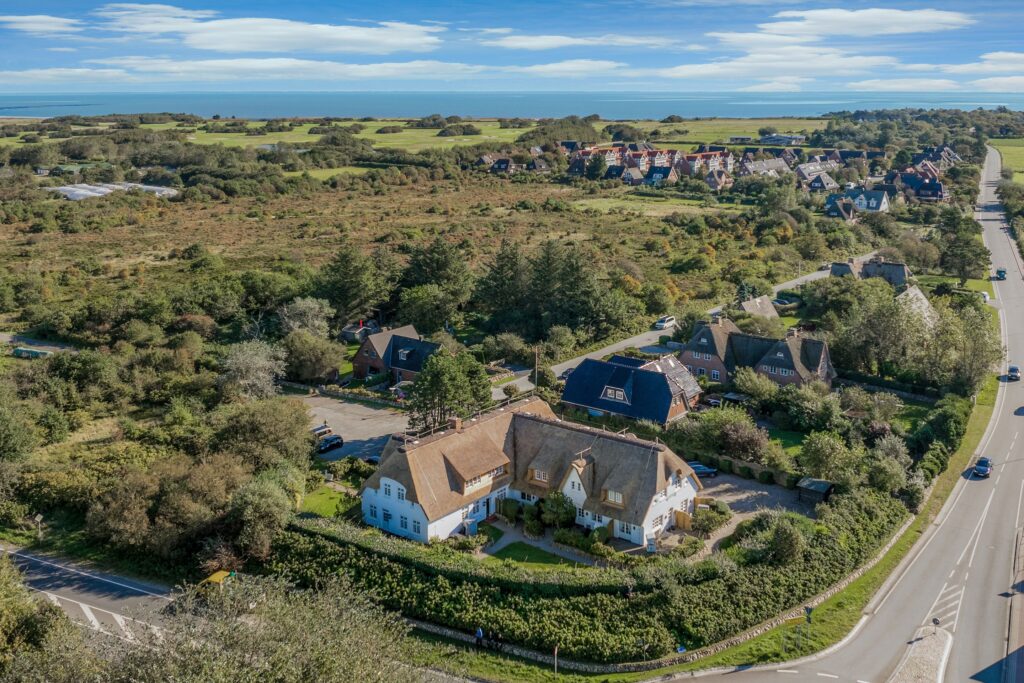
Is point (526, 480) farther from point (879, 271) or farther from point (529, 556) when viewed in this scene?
point (879, 271)

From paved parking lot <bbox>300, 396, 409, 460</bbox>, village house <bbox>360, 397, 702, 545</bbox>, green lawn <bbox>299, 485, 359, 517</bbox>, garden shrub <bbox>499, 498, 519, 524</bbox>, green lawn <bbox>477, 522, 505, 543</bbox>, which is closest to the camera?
village house <bbox>360, 397, 702, 545</bbox>

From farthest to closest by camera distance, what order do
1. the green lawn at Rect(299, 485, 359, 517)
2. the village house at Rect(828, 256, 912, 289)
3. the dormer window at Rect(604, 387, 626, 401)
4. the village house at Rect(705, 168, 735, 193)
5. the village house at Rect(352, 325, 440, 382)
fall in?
1. the village house at Rect(705, 168, 735, 193)
2. the village house at Rect(828, 256, 912, 289)
3. the village house at Rect(352, 325, 440, 382)
4. the dormer window at Rect(604, 387, 626, 401)
5. the green lawn at Rect(299, 485, 359, 517)

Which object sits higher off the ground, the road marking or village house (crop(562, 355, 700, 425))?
village house (crop(562, 355, 700, 425))

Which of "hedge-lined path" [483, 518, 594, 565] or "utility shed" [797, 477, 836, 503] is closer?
"hedge-lined path" [483, 518, 594, 565]

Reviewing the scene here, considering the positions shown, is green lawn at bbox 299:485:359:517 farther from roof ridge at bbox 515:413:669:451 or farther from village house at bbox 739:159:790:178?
village house at bbox 739:159:790:178

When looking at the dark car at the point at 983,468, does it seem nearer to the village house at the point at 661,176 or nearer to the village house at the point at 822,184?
the village house at the point at 822,184

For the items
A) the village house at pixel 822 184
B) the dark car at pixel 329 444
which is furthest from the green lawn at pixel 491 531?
the village house at pixel 822 184

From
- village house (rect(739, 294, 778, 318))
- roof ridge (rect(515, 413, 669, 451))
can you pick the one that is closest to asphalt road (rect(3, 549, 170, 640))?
roof ridge (rect(515, 413, 669, 451))
